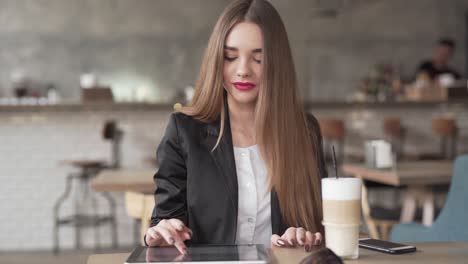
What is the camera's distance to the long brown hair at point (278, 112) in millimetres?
1752

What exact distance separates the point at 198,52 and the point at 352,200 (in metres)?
7.96

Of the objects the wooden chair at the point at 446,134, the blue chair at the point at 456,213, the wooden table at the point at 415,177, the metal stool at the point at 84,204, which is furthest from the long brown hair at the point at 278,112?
the wooden chair at the point at 446,134

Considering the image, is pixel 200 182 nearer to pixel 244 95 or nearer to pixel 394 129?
pixel 244 95

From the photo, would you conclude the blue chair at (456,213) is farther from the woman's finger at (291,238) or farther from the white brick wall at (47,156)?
the white brick wall at (47,156)

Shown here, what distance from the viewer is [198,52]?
30.3ft

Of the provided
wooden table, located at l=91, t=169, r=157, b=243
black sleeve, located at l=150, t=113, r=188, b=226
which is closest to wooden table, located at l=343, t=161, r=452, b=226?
wooden table, located at l=91, t=169, r=157, b=243

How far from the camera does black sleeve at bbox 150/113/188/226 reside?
5.94 feet

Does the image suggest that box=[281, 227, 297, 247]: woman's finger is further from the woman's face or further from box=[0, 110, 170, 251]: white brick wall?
box=[0, 110, 170, 251]: white brick wall

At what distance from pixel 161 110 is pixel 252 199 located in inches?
198

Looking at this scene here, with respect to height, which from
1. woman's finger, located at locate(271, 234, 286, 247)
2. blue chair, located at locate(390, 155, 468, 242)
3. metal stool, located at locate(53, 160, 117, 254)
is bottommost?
metal stool, located at locate(53, 160, 117, 254)

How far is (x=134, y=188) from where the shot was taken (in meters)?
3.56

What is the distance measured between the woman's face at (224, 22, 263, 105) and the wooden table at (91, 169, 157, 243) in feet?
3.53

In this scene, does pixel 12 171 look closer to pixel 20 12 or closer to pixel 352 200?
pixel 20 12

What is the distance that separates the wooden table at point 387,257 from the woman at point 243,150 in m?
0.29
